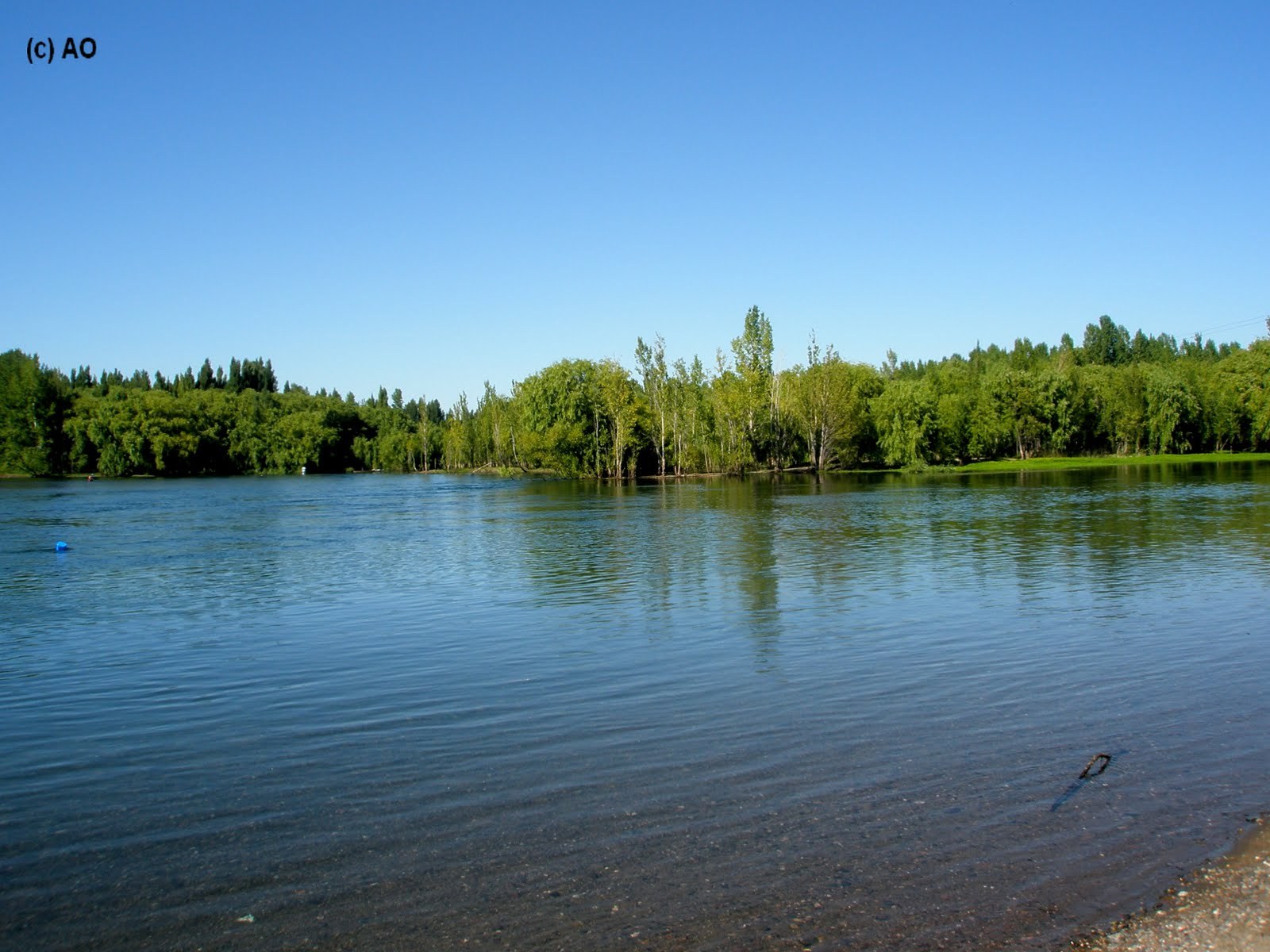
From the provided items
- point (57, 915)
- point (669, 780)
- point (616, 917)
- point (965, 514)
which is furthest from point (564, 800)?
point (965, 514)

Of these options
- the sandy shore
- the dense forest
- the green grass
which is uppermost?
the dense forest

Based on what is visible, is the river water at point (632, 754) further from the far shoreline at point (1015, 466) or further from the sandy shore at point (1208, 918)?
the far shoreline at point (1015, 466)

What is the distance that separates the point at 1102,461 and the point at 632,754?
114 meters

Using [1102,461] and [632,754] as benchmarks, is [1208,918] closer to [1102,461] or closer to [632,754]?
[632,754]

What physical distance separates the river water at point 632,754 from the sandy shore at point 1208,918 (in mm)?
221

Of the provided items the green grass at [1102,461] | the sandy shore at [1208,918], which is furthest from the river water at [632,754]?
the green grass at [1102,461]

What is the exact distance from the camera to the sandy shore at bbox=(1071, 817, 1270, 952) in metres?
6.34

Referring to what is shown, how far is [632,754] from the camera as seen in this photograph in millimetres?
10859

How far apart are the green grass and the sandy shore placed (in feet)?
332

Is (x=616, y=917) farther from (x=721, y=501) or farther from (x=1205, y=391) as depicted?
(x=1205, y=391)

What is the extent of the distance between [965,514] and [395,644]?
33.2m

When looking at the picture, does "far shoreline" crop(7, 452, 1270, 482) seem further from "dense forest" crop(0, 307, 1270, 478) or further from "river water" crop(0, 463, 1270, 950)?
"river water" crop(0, 463, 1270, 950)

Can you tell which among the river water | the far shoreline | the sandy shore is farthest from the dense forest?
the sandy shore

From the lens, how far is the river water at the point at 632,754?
7273mm
